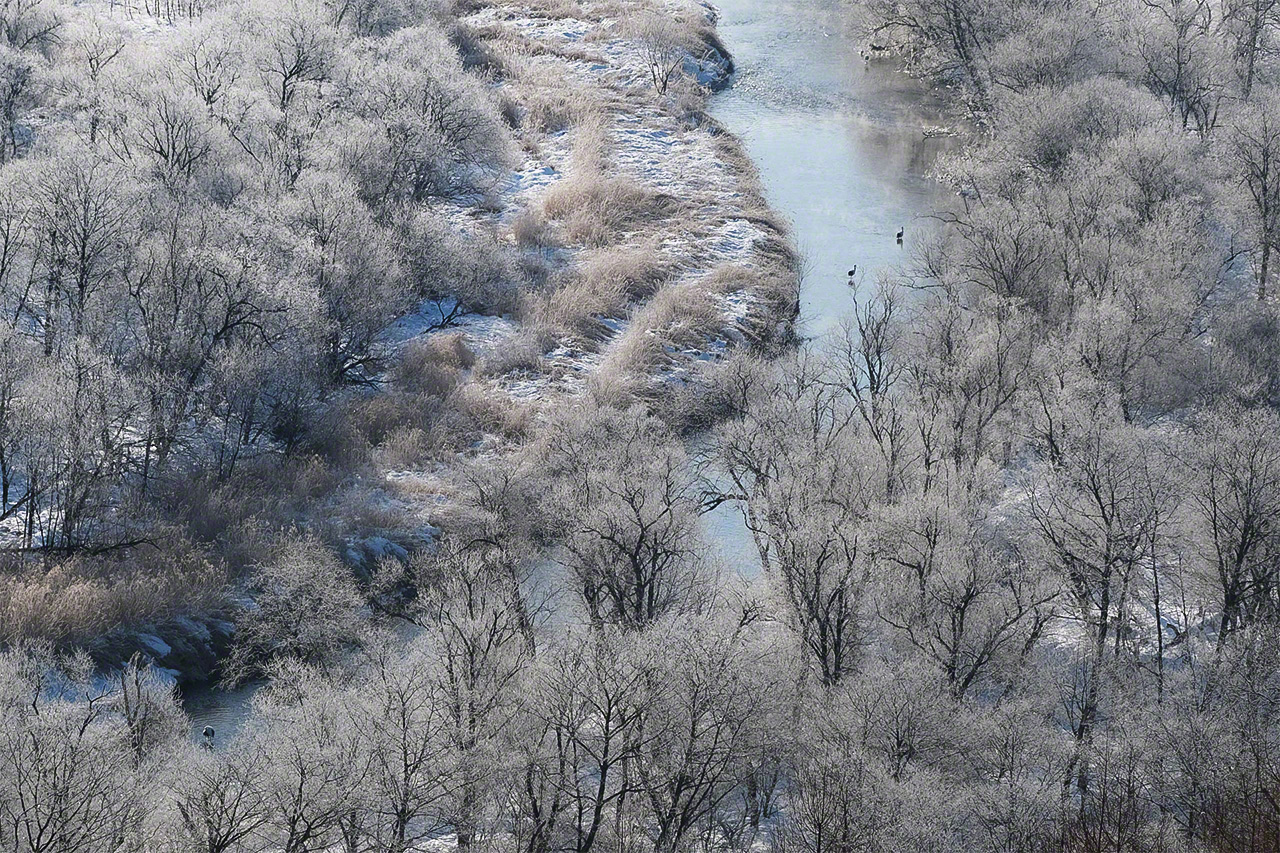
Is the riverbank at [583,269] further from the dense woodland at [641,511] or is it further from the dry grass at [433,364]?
the dense woodland at [641,511]

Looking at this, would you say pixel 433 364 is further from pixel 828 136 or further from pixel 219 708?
pixel 828 136

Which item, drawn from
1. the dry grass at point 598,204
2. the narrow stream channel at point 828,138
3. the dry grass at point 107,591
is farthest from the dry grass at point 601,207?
the dry grass at point 107,591

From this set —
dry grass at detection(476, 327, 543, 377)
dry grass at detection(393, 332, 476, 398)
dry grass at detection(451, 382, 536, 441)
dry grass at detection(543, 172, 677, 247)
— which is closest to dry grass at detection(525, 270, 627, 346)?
dry grass at detection(476, 327, 543, 377)

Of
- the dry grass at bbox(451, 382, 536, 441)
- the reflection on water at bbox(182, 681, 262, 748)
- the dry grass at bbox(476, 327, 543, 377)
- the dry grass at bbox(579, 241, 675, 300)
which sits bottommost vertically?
the reflection on water at bbox(182, 681, 262, 748)

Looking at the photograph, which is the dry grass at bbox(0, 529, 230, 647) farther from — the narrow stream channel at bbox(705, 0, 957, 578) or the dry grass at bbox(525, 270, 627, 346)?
the dry grass at bbox(525, 270, 627, 346)

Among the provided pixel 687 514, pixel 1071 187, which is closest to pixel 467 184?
pixel 1071 187

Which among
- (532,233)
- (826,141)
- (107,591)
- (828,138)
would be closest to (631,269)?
(532,233)

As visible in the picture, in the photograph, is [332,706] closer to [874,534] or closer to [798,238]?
[874,534]
